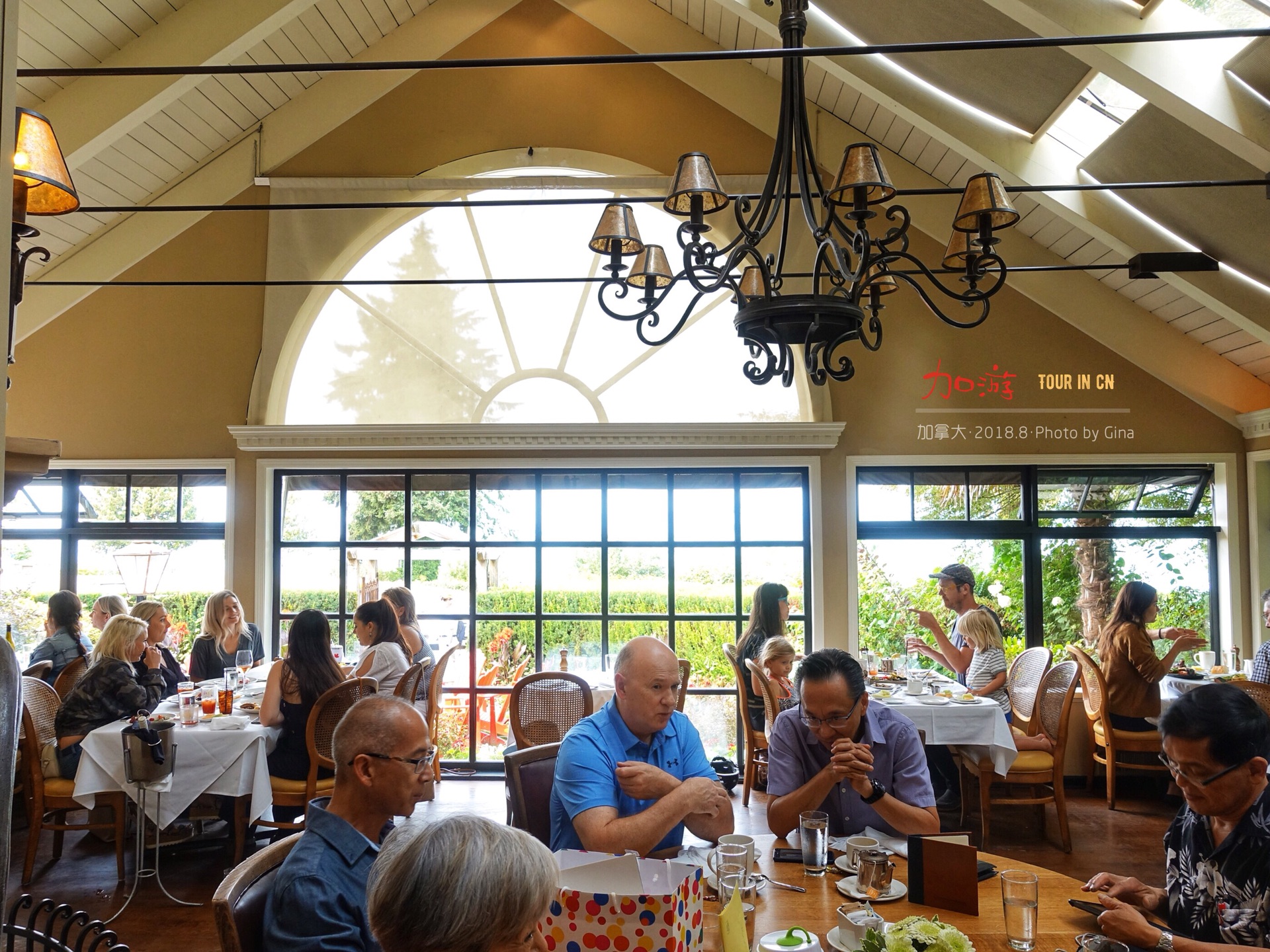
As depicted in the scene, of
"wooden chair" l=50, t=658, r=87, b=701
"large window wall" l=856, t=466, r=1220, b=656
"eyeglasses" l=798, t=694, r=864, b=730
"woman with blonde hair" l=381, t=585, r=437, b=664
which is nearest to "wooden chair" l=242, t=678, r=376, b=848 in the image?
"woman with blonde hair" l=381, t=585, r=437, b=664

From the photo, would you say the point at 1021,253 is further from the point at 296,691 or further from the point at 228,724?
the point at 228,724

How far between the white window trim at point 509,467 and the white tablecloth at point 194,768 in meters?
2.18

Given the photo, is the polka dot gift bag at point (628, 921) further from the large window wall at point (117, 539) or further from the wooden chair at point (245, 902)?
the large window wall at point (117, 539)

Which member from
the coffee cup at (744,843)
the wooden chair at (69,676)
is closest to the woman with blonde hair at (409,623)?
the wooden chair at (69,676)

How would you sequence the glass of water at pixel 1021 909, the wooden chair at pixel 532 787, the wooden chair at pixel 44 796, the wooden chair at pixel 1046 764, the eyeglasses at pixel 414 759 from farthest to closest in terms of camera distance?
the wooden chair at pixel 1046 764
the wooden chair at pixel 44 796
the wooden chair at pixel 532 787
the eyeglasses at pixel 414 759
the glass of water at pixel 1021 909

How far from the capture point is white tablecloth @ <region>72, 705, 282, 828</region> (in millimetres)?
4500

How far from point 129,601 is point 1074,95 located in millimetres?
7125

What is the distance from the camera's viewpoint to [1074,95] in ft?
15.9

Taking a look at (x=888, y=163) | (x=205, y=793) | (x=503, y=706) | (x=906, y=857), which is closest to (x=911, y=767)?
(x=906, y=857)

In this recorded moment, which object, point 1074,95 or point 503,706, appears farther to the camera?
point 503,706

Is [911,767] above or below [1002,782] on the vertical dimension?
above

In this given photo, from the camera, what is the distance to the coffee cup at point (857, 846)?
2.22m

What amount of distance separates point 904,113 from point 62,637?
6241 millimetres

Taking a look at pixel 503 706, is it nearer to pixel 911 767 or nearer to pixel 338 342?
pixel 338 342
